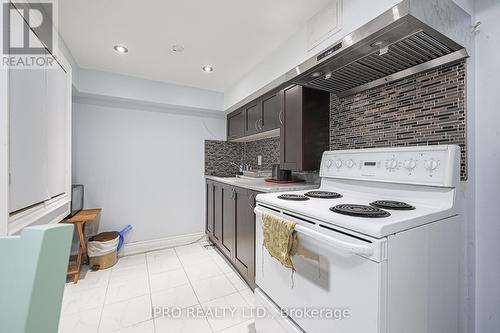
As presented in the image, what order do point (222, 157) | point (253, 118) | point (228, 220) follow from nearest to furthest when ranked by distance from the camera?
point (228, 220)
point (253, 118)
point (222, 157)

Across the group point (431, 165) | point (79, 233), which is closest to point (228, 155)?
point (79, 233)

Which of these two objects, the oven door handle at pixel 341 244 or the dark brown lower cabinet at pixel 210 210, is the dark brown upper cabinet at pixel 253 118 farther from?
the oven door handle at pixel 341 244

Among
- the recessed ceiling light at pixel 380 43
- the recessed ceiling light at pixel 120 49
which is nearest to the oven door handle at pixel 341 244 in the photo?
the recessed ceiling light at pixel 380 43

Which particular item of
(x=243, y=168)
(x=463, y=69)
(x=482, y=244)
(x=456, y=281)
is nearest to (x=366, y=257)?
(x=456, y=281)

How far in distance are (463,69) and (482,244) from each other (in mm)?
946

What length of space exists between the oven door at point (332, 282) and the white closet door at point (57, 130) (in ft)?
5.11

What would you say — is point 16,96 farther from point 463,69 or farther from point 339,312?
point 463,69

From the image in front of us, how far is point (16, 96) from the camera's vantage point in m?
1.03

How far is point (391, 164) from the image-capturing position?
128cm

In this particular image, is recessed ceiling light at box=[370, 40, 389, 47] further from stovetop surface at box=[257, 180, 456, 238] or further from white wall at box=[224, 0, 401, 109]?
stovetop surface at box=[257, 180, 456, 238]

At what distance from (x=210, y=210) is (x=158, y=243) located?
83cm

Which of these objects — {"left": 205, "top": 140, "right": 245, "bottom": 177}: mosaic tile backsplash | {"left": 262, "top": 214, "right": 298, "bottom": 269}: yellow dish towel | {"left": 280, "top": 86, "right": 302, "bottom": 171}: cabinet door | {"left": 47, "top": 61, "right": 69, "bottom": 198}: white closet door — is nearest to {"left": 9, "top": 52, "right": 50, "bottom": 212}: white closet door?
{"left": 47, "top": 61, "right": 69, "bottom": 198}: white closet door

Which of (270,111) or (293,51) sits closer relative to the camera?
(293,51)

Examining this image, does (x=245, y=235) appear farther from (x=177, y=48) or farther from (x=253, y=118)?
(x=177, y=48)
